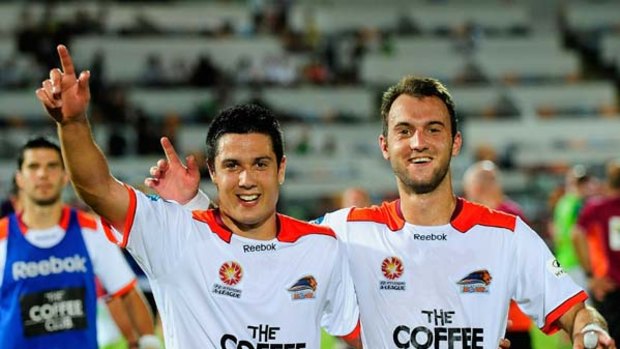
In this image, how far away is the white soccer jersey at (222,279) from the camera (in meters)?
3.51

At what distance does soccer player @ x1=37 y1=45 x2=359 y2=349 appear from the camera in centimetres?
351

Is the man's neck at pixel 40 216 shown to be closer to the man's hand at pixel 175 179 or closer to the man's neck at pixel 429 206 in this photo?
the man's hand at pixel 175 179

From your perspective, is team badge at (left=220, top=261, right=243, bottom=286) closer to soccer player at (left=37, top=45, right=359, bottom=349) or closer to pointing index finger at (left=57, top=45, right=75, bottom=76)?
soccer player at (left=37, top=45, right=359, bottom=349)

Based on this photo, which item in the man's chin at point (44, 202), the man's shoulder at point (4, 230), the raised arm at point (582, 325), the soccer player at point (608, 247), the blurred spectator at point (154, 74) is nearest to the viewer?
the raised arm at point (582, 325)

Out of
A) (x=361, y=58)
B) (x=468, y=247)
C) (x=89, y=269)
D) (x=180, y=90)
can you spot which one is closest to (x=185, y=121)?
(x=180, y=90)

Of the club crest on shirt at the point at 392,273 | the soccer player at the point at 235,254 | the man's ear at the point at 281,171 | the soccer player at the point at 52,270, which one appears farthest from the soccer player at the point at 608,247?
the man's ear at the point at 281,171

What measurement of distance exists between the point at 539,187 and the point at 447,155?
15.8 meters

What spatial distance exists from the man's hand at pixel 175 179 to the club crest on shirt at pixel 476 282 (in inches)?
44.3

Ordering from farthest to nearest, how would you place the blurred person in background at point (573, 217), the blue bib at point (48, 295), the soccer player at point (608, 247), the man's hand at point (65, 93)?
the blurred person in background at point (573, 217), the soccer player at point (608, 247), the blue bib at point (48, 295), the man's hand at point (65, 93)

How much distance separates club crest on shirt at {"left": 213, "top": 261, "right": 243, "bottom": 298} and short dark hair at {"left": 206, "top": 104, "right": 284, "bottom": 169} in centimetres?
39

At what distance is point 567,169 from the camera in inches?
777

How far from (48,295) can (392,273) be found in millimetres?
2317

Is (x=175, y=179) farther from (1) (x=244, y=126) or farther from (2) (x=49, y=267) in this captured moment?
(2) (x=49, y=267)

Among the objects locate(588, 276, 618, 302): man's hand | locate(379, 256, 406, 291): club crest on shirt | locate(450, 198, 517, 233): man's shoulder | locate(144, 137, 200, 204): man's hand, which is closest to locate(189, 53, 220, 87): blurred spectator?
locate(588, 276, 618, 302): man's hand
